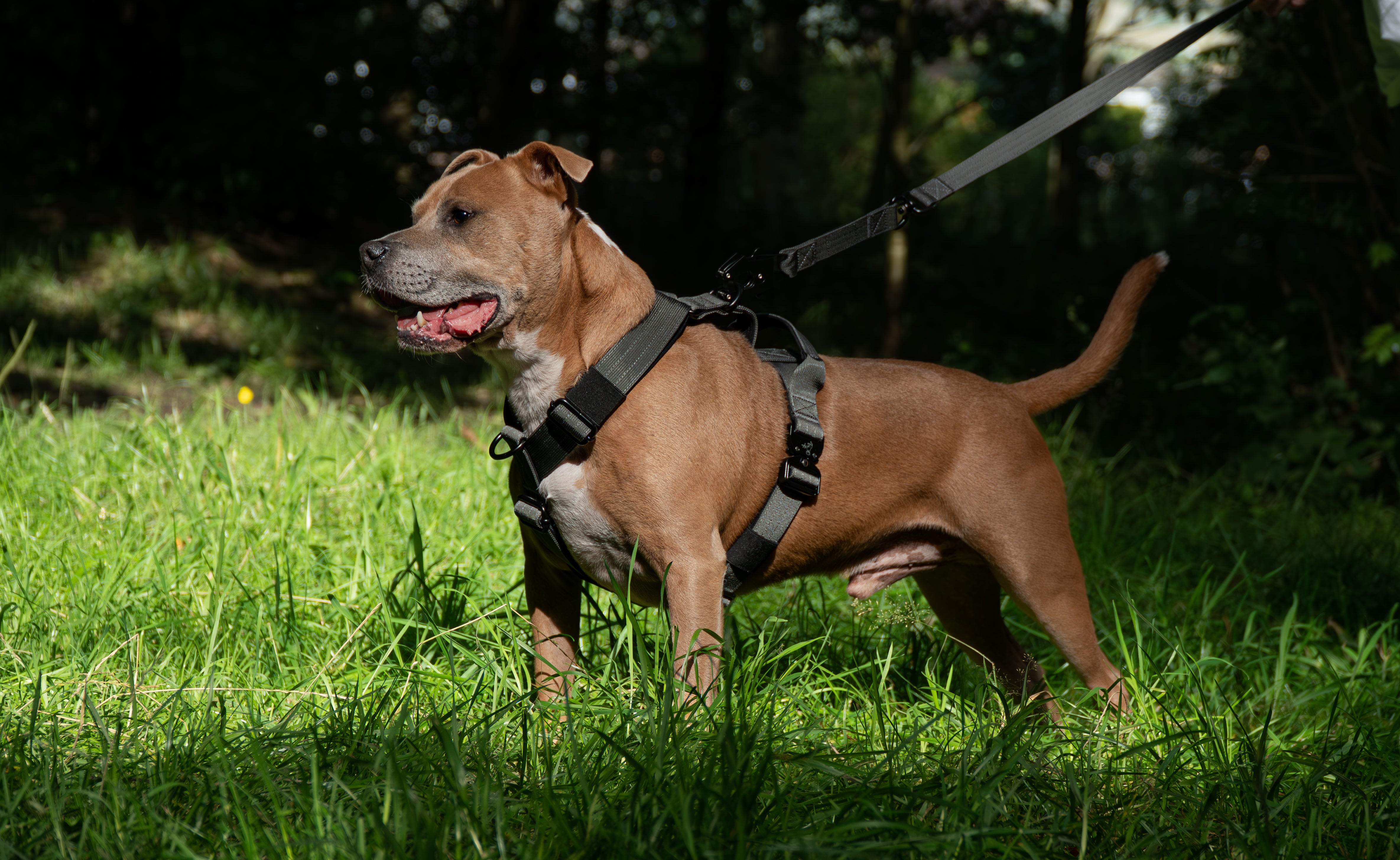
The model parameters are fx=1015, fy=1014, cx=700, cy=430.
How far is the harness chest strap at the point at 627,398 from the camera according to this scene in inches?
100

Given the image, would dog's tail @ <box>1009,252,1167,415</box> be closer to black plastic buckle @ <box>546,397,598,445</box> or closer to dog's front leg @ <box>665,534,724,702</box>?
dog's front leg @ <box>665,534,724,702</box>

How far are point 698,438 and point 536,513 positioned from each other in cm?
46

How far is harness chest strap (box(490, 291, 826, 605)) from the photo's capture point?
2.54 m

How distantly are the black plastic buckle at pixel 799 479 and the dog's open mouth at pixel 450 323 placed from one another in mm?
886

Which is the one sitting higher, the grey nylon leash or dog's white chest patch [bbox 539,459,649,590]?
the grey nylon leash

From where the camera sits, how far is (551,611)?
287 centimetres

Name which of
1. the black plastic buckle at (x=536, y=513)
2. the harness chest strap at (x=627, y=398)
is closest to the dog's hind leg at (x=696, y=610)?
the harness chest strap at (x=627, y=398)

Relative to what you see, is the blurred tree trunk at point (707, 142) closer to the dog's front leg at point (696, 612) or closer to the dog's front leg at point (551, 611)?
the dog's front leg at point (551, 611)

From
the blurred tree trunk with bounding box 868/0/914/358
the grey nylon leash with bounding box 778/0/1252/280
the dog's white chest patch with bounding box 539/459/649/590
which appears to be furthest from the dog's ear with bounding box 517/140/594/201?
the blurred tree trunk with bounding box 868/0/914/358

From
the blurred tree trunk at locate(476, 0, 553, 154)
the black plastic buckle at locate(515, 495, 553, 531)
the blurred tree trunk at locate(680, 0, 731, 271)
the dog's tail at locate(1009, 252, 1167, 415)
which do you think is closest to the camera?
the black plastic buckle at locate(515, 495, 553, 531)

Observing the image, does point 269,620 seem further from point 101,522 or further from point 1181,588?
point 1181,588

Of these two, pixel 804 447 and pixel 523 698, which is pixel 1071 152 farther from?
pixel 523 698

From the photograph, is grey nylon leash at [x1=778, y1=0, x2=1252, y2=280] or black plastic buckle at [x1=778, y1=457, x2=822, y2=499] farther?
grey nylon leash at [x1=778, y1=0, x2=1252, y2=280]

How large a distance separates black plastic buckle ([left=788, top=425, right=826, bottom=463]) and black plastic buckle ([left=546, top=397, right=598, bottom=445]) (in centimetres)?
58
